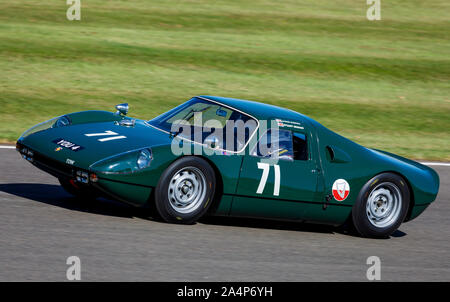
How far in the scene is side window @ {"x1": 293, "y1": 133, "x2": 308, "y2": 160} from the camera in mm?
7270

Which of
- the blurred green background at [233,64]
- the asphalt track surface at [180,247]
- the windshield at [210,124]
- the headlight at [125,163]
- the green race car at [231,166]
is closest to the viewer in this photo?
the asphalt track surface at [180,247]

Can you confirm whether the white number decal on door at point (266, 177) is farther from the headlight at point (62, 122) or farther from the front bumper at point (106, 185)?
the headlight at point (62, 122)

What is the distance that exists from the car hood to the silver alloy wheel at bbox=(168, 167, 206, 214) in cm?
36

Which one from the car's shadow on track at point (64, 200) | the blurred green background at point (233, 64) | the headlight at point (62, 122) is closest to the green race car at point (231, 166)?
the headlight at point (62, 122)

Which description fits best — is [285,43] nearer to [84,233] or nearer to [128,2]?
[128,2]

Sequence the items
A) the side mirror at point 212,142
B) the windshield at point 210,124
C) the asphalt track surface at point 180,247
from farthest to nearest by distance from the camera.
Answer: the windshield at point 210,124
the side mirror at point 212,142
the asphalt track surface at point 180,247

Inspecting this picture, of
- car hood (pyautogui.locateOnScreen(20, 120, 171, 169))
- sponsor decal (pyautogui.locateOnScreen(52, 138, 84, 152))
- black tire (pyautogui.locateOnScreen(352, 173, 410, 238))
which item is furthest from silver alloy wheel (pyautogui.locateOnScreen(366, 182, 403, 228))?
sponsor decal (pyautogui.locateOnScreen(52, 138, 84, 152))

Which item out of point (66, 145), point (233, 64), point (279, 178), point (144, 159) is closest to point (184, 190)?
point (144, 159)

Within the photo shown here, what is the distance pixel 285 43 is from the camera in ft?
61.8

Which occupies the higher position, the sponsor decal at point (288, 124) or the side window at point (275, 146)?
the sponsor decal at point (288, 124)

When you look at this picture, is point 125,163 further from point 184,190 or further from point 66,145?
point 66,145

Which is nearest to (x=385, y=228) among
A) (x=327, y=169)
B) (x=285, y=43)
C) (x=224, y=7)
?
(x=327, y=169)

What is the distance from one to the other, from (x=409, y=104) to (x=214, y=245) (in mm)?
10183

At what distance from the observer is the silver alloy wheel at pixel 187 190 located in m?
6.56
